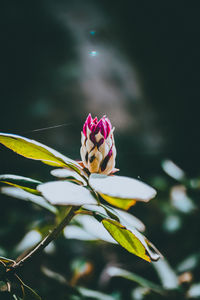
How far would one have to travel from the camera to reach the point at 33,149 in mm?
430

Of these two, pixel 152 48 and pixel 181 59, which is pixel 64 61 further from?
pixel 181 59

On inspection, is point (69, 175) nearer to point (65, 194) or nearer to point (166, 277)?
point (65, 194)

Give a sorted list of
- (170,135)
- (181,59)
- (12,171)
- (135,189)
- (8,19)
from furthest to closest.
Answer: (170,135) → (181,59) → (12,171) → (8,19) → (135,189)

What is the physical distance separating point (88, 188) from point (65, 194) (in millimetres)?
96

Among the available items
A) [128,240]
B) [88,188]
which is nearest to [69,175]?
[88,188]

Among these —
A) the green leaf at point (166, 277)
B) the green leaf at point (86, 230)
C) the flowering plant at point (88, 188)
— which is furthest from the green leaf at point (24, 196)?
the green leaf at point (166, 277)

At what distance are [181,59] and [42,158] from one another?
62.3 inches

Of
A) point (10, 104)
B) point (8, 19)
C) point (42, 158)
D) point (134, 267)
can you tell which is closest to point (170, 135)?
point (134, 267)

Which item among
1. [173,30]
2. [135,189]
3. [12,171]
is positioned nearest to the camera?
[135,189]

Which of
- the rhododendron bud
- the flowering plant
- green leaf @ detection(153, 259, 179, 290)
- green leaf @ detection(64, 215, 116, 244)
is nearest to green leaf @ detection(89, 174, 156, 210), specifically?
the flowering plant

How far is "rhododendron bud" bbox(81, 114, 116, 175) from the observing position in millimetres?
514

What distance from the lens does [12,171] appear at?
1.45 m

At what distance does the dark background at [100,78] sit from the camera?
4.41 feet

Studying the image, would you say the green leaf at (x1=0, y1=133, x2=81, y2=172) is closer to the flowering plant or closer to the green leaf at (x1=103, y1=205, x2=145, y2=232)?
the flowering plant
